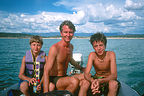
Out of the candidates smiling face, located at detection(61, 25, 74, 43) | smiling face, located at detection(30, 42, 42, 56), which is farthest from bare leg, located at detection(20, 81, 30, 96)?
smiling face, located at detection(61, 25, 74, 43)

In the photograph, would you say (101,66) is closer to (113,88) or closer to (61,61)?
(113,88)

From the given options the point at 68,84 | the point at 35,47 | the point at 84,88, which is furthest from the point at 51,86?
the point at 35,47

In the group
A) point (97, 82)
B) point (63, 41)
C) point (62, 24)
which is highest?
point (62, 24)

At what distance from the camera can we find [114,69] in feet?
8.84

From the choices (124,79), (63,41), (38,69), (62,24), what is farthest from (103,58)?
(124,79)

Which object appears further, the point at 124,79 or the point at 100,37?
the point at 124,79

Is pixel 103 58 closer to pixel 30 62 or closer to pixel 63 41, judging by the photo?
pixel 63 41

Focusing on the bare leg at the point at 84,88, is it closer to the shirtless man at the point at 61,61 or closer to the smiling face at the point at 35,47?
the shirtless man at the point at 61,61

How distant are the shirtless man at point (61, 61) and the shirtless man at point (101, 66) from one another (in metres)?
0.36

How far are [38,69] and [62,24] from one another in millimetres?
1072

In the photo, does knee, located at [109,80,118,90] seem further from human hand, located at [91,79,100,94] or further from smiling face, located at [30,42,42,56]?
smiling face, located at [30,42,42,56]

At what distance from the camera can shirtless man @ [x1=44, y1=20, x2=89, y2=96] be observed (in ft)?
8.13

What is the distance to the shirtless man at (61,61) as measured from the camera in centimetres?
248

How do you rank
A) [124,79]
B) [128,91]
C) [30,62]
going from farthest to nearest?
[124,79] < [128,91] < [30,62]
